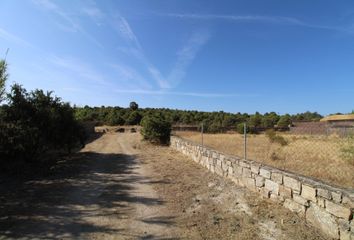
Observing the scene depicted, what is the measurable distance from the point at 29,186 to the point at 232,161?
6.43 meters

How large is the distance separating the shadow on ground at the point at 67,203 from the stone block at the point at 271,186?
8.21ft

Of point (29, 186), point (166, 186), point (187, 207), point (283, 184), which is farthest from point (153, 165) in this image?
point (283, 184)

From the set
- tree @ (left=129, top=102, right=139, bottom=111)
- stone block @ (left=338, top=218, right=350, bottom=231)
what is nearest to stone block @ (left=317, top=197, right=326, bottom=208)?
stone block @ (left=338, top=218, right=350, bottom=231)

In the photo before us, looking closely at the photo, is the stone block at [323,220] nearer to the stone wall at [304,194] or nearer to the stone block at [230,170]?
the stone wall at [304,194]

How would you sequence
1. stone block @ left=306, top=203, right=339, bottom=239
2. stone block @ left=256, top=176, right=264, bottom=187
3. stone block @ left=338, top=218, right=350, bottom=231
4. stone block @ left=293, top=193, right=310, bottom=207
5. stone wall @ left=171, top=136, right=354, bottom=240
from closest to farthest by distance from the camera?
stone block @ left=338, top=218, right=350, bottom=231, stone wall @ left=171, top=136, right=354, bottom=240, stone block @ left=306, top=203, right=339, bottom=239, stone block @ left=293, top=193, right=310, bottom=207, stone block @ left=256, top=176, right=264, bottom=187

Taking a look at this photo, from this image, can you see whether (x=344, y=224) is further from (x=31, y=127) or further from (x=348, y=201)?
(x=31, y=127)

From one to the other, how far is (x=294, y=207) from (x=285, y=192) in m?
0.42

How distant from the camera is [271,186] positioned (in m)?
6.73

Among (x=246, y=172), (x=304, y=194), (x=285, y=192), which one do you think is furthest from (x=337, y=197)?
(x=246, y=172)

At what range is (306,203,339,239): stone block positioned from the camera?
15.3 feet

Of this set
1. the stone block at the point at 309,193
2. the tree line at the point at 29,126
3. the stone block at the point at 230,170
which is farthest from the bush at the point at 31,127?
the stone block at the point at 309,193

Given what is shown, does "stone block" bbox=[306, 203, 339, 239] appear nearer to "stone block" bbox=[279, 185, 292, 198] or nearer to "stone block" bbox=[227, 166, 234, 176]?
"stone block" bbox=[279, 185, 292, 198]

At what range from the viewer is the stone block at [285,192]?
19.7 ft

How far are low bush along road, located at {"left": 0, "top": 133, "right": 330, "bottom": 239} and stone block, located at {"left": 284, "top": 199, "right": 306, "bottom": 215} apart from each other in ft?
0.50
